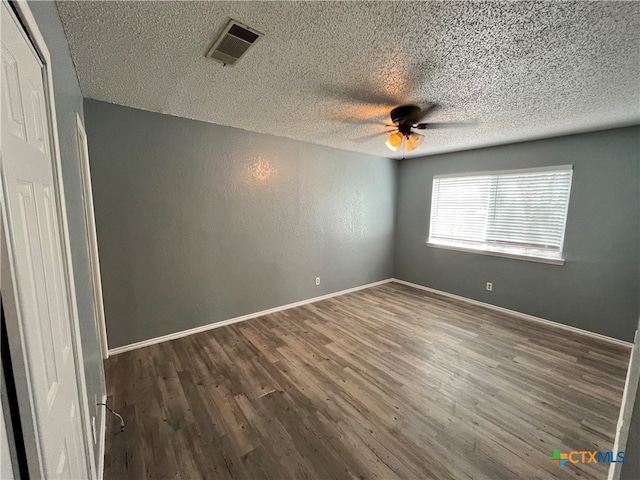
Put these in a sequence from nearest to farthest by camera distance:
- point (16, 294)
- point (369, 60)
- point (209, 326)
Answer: point (16, 294)
point (369, 60)
point (209, 326)

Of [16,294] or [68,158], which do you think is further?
[68,158]

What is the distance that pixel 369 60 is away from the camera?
1.61m

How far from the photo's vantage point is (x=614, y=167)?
2787 mm

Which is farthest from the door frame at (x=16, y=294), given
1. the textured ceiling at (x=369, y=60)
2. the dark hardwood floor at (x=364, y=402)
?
the dark hardwood floor at (x=364, y=402)

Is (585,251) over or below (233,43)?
below

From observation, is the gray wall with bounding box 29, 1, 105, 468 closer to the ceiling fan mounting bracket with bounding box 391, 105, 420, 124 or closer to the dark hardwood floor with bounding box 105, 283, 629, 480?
the dark hardwood floor with bounding box 105, 283, 629, 480

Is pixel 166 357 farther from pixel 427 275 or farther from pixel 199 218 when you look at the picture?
pixel 427 275

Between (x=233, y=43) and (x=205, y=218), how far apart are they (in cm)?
192

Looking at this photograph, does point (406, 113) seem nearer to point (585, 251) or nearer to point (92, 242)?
point (585, 251)

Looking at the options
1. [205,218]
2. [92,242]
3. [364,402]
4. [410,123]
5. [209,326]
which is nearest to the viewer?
[364,402]

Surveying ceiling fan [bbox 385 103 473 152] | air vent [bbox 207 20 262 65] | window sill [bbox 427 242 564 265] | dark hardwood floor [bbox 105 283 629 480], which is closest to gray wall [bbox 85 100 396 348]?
dark hardwood floor [bbox 105 283 629 480]

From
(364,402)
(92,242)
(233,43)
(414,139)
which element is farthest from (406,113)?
(92,242)

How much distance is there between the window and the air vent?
147 inches

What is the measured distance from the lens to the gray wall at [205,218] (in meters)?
2.44
